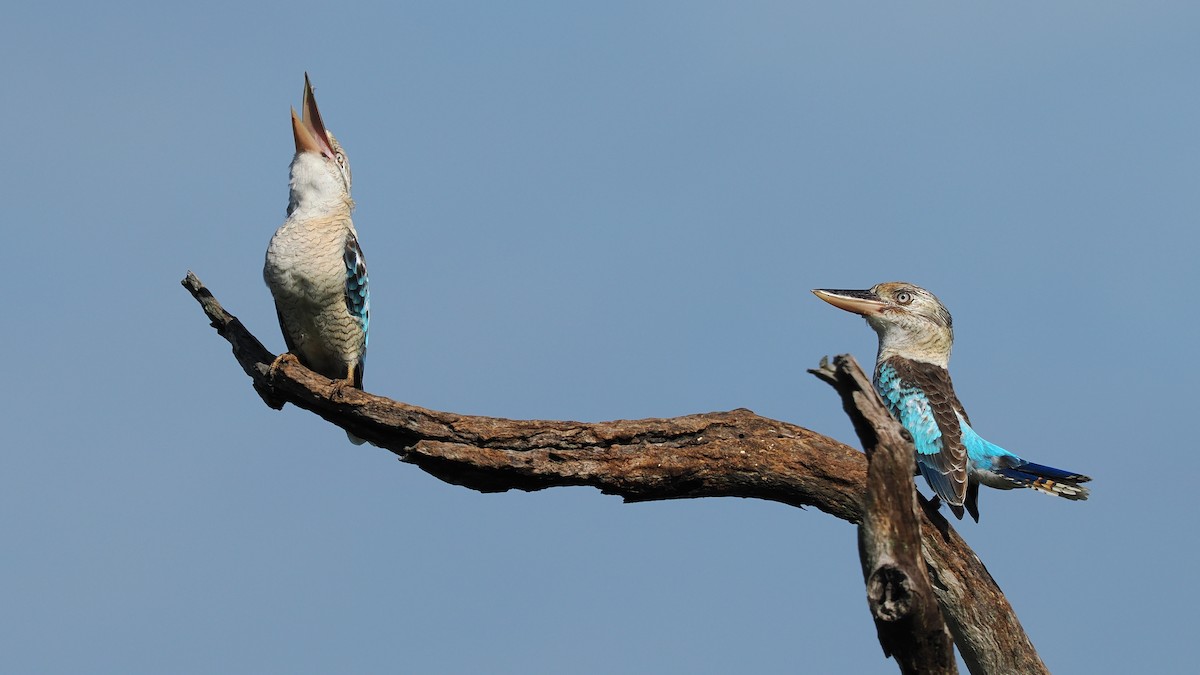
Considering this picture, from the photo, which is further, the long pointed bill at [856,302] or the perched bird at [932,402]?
the long pointed bill at [856,302]

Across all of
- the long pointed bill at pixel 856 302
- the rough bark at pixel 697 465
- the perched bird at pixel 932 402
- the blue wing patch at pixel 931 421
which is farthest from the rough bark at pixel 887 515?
the long pointed bill at pixel 856 302

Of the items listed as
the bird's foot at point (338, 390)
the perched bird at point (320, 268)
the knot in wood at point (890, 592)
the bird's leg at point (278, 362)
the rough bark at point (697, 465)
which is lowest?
the knot in wood at point (890, 592)

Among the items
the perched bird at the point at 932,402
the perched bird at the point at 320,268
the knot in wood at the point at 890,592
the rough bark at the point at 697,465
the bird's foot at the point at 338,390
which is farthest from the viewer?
the perched bird at the point at 320,268

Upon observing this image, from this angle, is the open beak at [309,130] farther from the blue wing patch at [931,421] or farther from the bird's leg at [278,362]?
the blue wing patch at [931,421]

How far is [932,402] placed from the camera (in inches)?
304

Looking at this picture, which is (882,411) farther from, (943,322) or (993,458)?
(943,322)

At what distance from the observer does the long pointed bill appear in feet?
27.6

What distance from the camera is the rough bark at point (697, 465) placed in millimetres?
6516

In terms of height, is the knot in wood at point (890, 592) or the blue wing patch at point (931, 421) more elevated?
the blue wing patch at point (931, 421)

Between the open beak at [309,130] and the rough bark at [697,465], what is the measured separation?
2.52 meters

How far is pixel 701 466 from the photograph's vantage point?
21.8 feet

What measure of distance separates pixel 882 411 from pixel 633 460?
2.05m

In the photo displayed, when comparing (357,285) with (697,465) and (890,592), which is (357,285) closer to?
(697,465)

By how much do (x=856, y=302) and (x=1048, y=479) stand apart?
1.77 m
